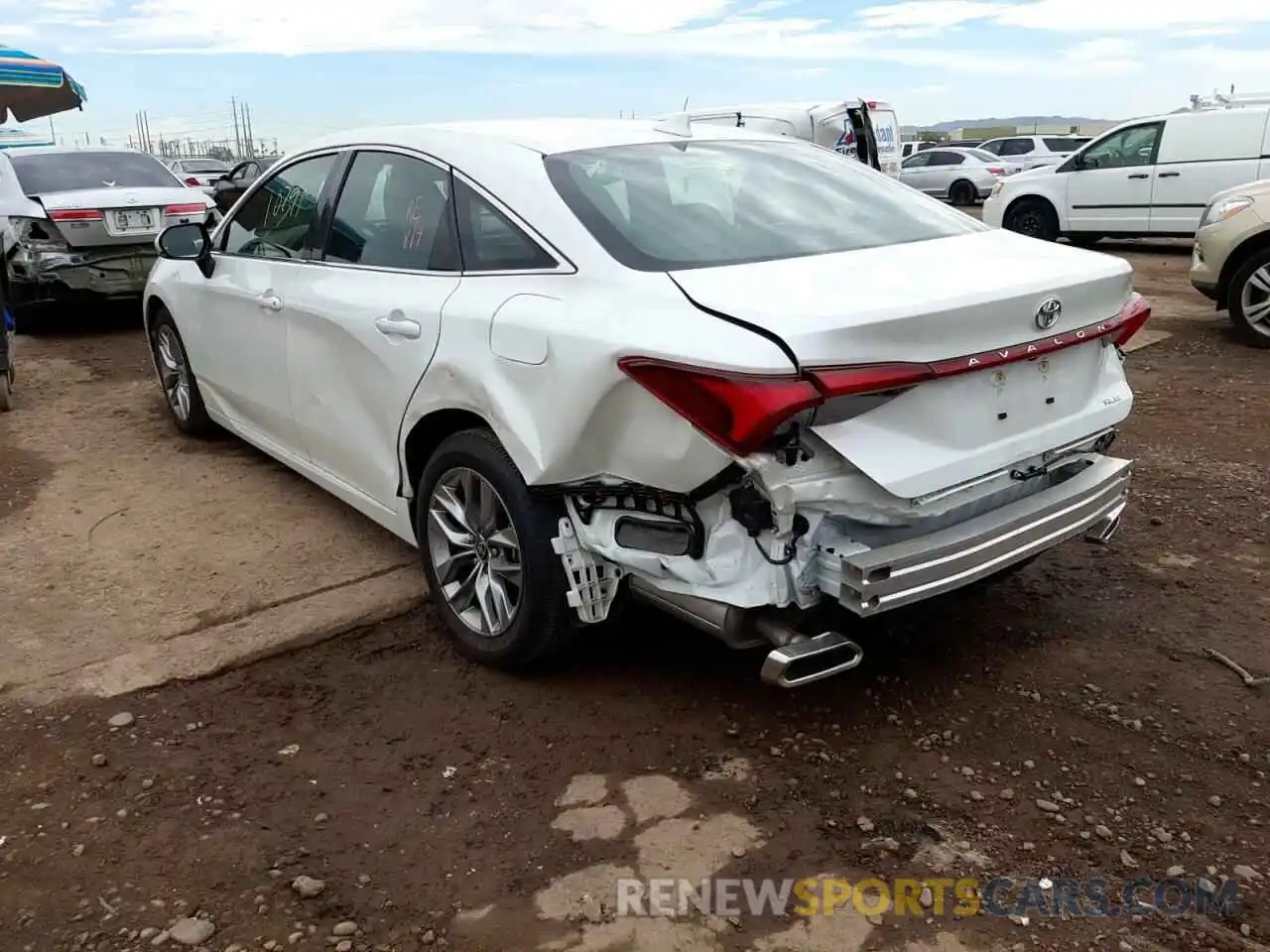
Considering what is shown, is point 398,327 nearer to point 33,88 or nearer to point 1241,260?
point 1241,260

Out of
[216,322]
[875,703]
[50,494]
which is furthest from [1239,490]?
[50,494]

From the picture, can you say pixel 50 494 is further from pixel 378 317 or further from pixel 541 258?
pixel 541 258

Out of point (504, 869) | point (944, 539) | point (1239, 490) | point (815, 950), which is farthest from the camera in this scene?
point (1239, 490)

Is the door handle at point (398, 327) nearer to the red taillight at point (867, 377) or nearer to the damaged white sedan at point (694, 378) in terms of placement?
the damaged white sedan at point (694, 378)

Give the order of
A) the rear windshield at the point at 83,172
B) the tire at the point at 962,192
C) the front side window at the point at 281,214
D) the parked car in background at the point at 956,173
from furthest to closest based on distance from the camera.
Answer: the tire at the point at 962,192
the parked car in background at the point at 956,173
the rear windshield at the point at 83,172
the front side window at the point at 281,214

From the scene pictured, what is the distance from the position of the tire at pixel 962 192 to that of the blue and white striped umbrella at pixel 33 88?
56.4ft

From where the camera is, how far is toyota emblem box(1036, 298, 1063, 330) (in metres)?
2.83

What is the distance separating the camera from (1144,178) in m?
13.2

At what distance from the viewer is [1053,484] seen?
3.12 meters

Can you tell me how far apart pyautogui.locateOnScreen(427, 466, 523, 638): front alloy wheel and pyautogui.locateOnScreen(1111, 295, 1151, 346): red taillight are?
74.4 inches

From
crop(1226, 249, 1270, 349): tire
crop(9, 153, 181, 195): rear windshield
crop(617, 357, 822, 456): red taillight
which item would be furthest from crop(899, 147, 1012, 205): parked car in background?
crop(617, 357, 822, 456): red taillight

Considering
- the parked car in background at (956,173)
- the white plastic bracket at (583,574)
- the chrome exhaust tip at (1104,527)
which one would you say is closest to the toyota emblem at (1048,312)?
the chrome exhaust tip at (1104,527)

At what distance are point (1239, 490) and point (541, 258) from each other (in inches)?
140

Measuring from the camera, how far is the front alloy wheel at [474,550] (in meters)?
3.25
